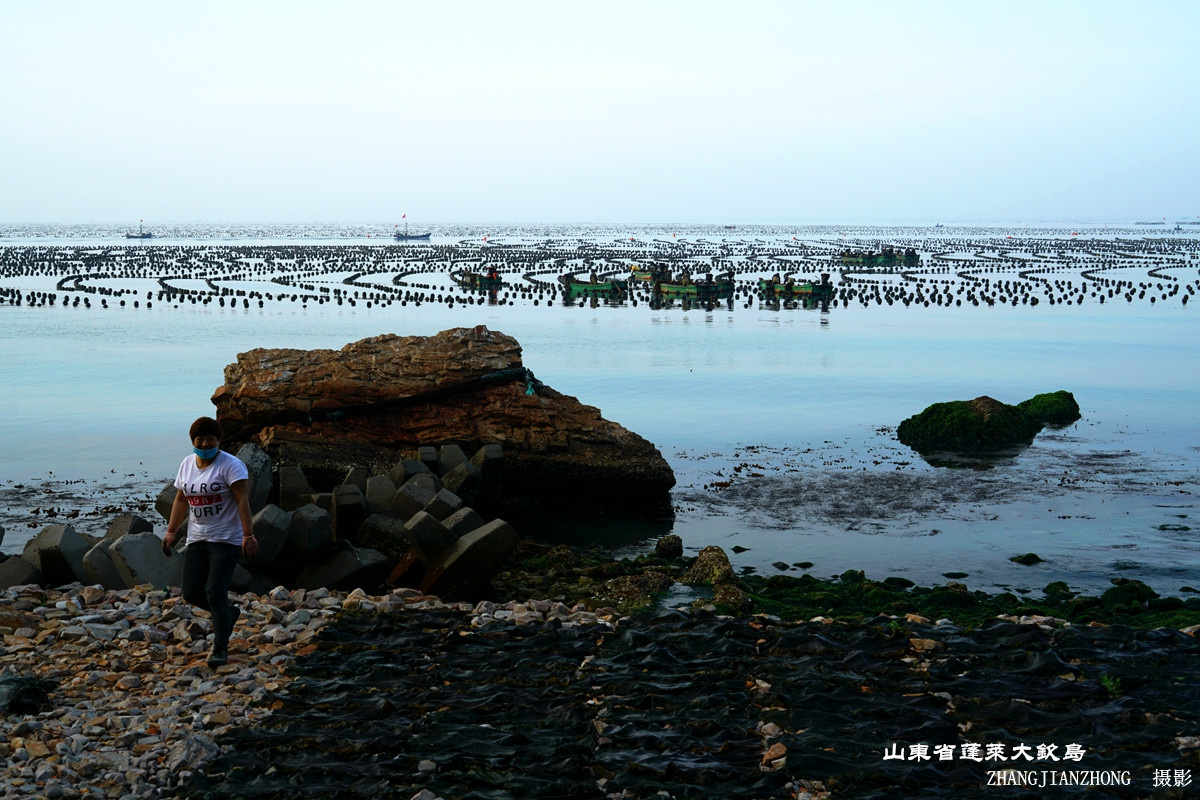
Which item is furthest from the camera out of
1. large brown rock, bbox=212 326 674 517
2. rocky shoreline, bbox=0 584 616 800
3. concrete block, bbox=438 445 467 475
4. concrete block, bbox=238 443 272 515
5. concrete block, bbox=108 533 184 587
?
large brown rock, bbox=212 326 674 517

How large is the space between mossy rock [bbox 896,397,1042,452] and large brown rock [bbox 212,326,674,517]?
6.37 metres

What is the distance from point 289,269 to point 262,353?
240ft

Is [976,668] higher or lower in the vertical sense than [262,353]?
lower

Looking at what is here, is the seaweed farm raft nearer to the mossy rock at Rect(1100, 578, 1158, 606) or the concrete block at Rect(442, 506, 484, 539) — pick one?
the concrete block at Rect(442, 506, 484, 539)

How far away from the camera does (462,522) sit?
12.1 meters

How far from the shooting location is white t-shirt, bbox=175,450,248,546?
805 centimetres

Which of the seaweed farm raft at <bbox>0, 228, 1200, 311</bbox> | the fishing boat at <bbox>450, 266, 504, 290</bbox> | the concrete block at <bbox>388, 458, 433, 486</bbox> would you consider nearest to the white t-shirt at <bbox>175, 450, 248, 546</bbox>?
the concrete block at <bbox>388, 458, 433, 486</bbox>

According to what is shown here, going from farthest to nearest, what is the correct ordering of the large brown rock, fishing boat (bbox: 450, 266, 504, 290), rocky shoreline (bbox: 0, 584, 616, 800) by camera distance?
1. fishing boat (bbox: 450, 266, 504, 290)
2. the large brown rock
3. rocky shoreline (bbox: 0, 584, 616, 800)

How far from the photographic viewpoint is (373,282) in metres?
71.9

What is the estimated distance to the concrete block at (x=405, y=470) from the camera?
48.5 feet

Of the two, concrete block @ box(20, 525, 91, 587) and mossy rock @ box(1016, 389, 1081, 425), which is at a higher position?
mossy rock @ box(1016, 389, 1081, 425)

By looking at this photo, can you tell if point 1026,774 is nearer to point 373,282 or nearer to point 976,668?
point 976,668

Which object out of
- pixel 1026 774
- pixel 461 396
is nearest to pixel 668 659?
pixel 1026 774

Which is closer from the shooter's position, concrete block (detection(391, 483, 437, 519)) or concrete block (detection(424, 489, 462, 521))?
concrete block (detection(424, 489, 462, 521))
